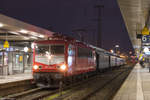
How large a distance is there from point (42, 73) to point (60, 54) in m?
1.63

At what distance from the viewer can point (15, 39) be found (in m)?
24.1

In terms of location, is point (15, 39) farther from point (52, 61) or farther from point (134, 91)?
point (134, 91)

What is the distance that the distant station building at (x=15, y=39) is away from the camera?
16.7 meters

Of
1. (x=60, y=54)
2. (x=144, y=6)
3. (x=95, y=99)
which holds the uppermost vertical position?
(x=144, y=6)

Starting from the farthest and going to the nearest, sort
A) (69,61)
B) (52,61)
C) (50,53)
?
1. (69,61)
2. (50,53)
3. (52,61)

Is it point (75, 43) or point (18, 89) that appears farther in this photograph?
point (75, 43)

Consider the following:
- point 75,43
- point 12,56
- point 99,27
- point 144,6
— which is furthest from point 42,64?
point 99,27

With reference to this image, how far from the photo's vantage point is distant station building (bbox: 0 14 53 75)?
54.7 feet

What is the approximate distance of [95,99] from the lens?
13.1 meters

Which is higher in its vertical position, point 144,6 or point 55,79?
point 144,6

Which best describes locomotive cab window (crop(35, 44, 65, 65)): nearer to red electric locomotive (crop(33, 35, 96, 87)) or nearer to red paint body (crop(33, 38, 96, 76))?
red electric locomotive (crop(33, 35, 96, 87))

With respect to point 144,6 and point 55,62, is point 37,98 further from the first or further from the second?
point 144,6

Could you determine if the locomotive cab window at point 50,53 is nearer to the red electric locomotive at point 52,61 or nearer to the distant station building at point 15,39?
the red electric locomotive at point 52,61

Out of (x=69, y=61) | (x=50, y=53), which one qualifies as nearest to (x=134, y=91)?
(x=69, y=61)
